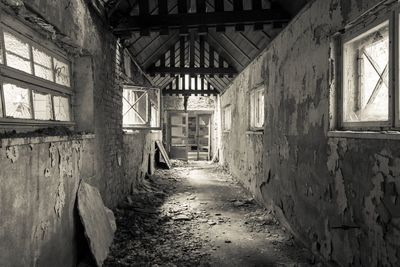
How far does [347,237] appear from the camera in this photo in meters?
2.22

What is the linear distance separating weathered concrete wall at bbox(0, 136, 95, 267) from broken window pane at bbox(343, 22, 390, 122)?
102 inches

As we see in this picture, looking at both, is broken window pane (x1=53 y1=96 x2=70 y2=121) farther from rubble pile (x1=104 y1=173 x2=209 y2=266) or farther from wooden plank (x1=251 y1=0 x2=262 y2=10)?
wooden plank (x1=251 y1=0 x2=262 y2=10)

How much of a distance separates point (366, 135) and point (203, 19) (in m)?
2.86

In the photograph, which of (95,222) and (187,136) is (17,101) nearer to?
(95,222)

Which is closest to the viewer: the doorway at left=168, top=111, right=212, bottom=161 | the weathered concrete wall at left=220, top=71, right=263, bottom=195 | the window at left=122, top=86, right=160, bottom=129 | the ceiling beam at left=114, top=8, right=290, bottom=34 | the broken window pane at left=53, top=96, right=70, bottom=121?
the broken window pane at left=53, top=96, right=70, bottom=121

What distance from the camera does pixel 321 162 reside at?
8.58 feet

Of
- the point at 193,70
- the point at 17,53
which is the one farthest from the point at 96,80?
the point at 193,70

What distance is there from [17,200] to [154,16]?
319cm

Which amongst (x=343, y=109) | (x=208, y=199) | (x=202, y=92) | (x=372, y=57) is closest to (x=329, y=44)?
(x=372, y=57)

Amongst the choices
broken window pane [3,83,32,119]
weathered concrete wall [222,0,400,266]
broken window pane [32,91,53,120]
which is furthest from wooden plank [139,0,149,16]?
broken window pane [3,83,32,119]

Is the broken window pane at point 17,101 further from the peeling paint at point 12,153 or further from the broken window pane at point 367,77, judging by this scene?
the broken window pane at point 367,77

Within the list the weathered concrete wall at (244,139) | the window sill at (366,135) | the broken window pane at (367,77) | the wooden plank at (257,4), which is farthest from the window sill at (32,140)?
the weathered concrete wall at (244,139)

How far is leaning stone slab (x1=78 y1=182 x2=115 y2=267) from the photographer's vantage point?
2684 mm

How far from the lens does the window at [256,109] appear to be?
17.7 ft
